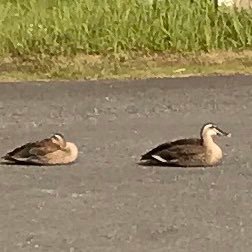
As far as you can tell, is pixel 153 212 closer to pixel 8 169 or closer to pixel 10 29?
pixel 8 169

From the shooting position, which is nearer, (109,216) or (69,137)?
(109,216)

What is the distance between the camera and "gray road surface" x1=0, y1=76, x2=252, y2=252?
21.8 feet

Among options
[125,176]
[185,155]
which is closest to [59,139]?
[125,176]

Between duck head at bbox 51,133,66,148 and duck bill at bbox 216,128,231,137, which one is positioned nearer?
duck head at bbox 51,133,66,148

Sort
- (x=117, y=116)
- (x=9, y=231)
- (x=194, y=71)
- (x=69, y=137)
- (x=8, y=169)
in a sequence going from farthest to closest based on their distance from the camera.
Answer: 1. (x=194, y=71)
2. (x=117, y=116)
3. (x=69, y=137)
4. (x=8, y=169)
5. (x=9, y=231)

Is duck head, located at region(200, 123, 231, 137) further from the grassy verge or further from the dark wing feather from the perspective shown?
the grassy verge

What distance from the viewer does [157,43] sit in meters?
13.0

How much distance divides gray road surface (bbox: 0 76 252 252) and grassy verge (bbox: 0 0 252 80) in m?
0.53

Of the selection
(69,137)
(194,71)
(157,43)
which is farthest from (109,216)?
(157,43)

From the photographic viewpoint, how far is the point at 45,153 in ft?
27.9

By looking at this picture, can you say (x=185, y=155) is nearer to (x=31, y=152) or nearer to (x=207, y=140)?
(x=207, y=140)

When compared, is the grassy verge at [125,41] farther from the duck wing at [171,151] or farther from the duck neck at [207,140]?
the duck wing at [171,151]

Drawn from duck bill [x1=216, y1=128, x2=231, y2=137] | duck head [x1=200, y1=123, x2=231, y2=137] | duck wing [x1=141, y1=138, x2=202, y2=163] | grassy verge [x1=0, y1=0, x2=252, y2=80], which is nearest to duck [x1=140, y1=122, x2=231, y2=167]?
duck wing [x1=141, y1=138, x2=202, y2=163]

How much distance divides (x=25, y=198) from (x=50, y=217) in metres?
0.50
